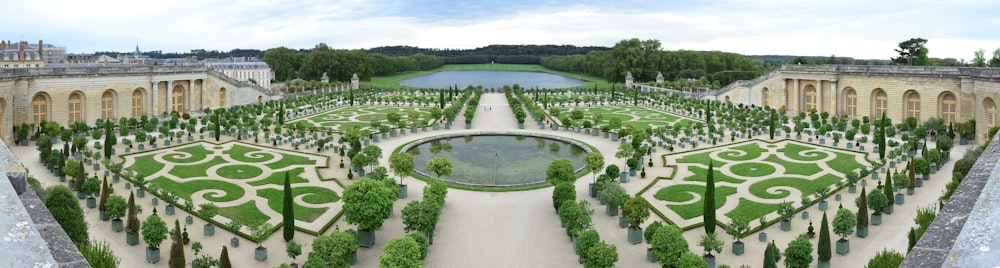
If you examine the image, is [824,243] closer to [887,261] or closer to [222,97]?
[887,261]

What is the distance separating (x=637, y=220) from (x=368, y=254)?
9.70m

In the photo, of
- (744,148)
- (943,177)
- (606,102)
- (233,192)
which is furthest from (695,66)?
(233,192)

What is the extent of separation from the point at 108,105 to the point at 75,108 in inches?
124

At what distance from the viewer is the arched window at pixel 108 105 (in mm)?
57094

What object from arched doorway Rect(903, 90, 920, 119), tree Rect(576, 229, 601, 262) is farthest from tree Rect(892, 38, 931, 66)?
tree Rect(576, 229, 601, 262)

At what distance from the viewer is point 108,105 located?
57.6 meters

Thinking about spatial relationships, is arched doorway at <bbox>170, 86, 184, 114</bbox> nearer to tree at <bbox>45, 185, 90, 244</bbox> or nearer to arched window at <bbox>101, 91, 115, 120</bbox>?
arched window at <bbox>101, 91, 115, 120</bbox>

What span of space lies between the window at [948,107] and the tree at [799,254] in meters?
39.1

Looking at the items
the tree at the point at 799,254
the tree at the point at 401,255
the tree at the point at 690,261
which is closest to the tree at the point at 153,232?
the tree at the point at 401,255

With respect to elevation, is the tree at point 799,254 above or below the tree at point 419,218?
below

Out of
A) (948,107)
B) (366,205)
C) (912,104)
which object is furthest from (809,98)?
(366,205)

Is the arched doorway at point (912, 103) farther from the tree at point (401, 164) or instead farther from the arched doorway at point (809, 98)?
the tree at point (401, 164)

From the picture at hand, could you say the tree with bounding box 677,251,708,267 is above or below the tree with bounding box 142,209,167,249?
below

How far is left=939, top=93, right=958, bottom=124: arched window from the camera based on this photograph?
169 ft
